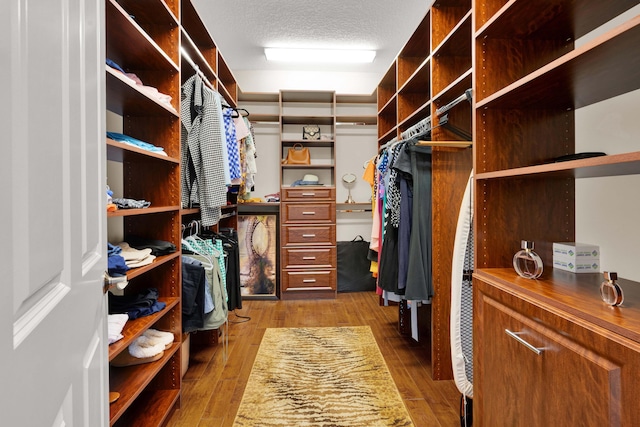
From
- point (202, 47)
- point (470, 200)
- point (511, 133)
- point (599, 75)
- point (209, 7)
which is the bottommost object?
point (470, 200)

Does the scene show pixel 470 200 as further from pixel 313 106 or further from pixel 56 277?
pixel 313 106

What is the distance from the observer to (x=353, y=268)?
14.2 feet

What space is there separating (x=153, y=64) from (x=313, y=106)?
2.85 metres

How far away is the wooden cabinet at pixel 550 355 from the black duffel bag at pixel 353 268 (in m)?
2.92

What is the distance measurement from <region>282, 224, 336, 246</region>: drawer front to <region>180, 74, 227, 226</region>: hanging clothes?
1823 mm

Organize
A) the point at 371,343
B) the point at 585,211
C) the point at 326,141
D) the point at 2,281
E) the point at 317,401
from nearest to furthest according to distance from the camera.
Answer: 1. the point at 2,281
2. the point at 585,211
3. the point at 317,401
4. the point at 371,343
5. the point at 326,141

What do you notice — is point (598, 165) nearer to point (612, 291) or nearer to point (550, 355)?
point (612, 291)

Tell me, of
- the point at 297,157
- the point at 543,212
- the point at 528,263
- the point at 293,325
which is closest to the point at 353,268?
the point at 293,325

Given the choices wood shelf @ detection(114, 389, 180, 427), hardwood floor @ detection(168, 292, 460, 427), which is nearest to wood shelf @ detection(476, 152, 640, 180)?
hardwood floor @ detection(168, 292, 460, 427)

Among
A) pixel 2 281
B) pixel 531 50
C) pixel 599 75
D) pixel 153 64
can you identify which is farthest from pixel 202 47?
pixel 2 281

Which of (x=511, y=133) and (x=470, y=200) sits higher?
(x=511, y=133)

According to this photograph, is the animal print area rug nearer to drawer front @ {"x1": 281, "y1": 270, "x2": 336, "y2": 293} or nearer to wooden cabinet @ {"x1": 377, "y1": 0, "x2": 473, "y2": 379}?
wooden cabinet @ {"x1": 377, "y1": 0, "x2": 473, "y2": 379}

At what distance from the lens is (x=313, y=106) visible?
14.6ft

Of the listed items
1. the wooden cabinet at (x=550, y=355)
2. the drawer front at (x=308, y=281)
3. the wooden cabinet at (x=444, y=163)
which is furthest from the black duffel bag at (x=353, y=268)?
the wooden cabinet at (x=550, y=355)
